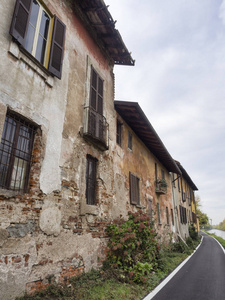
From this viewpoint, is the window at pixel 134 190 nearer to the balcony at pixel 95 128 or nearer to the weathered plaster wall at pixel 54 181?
the weathered plaster wall at pixel 54 181

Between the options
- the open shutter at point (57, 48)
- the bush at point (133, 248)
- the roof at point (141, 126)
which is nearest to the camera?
the open shutter at point (57, 48)

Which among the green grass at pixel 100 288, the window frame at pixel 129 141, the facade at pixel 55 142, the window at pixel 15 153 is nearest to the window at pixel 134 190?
the facade at pixel 55 142

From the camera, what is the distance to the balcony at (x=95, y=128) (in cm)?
646

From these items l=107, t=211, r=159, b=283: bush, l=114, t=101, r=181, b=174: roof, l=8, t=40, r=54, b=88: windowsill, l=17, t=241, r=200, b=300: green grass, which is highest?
l=114, t=101, r=181, b=174: roof

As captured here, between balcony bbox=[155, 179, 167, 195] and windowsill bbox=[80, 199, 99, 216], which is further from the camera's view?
balcony bbox=[155, 179, 167, 195]

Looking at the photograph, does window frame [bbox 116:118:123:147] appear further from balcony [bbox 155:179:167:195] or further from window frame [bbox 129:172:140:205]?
balcony [bbox 155:179:167:195]

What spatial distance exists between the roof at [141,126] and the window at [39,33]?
3.89 m

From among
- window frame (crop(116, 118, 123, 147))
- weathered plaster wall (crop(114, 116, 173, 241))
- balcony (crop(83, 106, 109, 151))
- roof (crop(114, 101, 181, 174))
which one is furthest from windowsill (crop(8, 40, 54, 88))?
window frame (crop(116, 118, 123, 147))

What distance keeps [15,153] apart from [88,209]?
2620 millimetres

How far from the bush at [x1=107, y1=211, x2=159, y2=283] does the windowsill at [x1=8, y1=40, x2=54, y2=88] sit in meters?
4.67

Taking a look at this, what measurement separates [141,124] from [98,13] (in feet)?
17.4

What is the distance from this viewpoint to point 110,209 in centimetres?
726

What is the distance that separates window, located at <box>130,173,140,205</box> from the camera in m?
9.65

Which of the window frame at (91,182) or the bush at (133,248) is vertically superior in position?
the window frame at (91,182)
